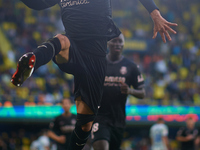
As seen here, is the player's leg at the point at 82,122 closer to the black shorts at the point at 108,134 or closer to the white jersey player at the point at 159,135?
the black shorts at the point at 108,134

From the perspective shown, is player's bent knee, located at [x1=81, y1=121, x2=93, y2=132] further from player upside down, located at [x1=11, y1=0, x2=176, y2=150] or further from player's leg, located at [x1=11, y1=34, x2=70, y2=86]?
player's leg, located at [x1=11, y1=34, x2=70, y2=86]

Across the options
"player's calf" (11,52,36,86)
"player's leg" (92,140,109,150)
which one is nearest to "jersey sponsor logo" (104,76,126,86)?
"player's leg" (92,140,109,150)

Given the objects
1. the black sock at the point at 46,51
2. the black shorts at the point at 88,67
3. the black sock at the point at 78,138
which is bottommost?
the black sock at the point at 78,138

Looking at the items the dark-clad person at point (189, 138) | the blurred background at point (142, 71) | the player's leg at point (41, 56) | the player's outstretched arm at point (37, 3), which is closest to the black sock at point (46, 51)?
the player's leg at point (41, 56)

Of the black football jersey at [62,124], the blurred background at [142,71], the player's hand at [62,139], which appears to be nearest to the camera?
the player's hand at [62,139]

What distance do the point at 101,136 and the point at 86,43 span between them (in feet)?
7.37

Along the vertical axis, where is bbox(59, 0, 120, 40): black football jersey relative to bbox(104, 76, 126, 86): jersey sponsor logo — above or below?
above

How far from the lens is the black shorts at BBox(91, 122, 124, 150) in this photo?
533 centimetres

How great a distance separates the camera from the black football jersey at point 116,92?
219 inches

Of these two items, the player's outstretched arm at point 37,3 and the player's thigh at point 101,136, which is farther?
the player's thigh at point 101,136

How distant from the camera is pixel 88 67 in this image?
347 centimetres

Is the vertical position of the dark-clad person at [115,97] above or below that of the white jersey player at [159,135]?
above

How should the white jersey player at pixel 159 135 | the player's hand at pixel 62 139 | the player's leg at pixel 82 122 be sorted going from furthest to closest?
1. the white jersey player at pixel 159 135
2. the player's hand at pixel 62 139
3. the player's leg at pixel 82 122

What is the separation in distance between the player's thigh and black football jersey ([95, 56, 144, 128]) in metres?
0.10
